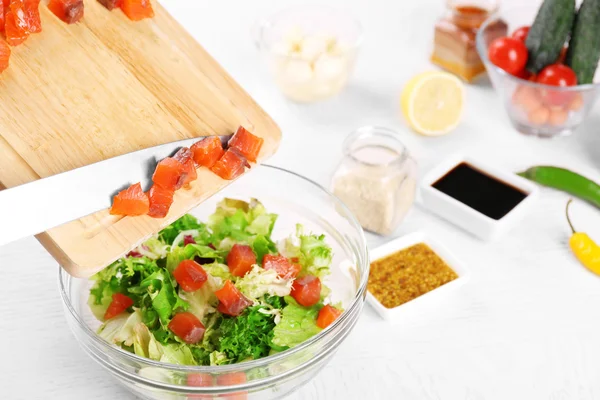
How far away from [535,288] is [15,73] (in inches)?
56.5

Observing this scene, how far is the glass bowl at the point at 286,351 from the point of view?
5.23ft

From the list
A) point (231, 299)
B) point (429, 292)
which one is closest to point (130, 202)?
point (231, 299)

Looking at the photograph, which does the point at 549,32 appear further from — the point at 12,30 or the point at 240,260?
the point at 12,30

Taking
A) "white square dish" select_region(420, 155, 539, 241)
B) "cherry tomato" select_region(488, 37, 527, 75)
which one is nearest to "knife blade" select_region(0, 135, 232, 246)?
"white square dish" select_region(420, 155, 539, 241)

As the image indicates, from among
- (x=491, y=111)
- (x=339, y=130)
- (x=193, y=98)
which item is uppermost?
(x=193, y=98)

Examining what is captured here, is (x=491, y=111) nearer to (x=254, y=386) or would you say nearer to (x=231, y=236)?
(x=231, y=236)

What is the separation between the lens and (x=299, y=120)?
8.93 ft

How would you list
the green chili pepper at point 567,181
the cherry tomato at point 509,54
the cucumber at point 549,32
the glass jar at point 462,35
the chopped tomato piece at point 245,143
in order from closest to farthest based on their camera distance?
the chopped tomato piece at point 245,143 < the green chili pepper at point 567,181 < the cucumber at point 549,32 < the cherry tomato at point 509,54 < the glass jar at point 462,35

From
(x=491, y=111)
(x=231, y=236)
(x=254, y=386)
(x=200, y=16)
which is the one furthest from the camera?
(x=200, y=16)

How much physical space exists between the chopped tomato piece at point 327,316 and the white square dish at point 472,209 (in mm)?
641

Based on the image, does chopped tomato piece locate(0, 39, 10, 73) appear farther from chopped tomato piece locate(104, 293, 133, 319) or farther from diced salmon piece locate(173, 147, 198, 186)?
chopped tomato piece locate(104, 293, 133, 319)

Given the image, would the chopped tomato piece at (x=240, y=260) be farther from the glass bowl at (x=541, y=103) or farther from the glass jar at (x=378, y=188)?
the glass bowl at (x=541, y=103)

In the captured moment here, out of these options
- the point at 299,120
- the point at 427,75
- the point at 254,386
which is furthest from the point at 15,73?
the point at 427,75

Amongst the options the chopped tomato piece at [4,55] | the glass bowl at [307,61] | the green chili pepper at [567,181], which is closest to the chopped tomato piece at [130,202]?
the chopped tomato piece at [4,55]
